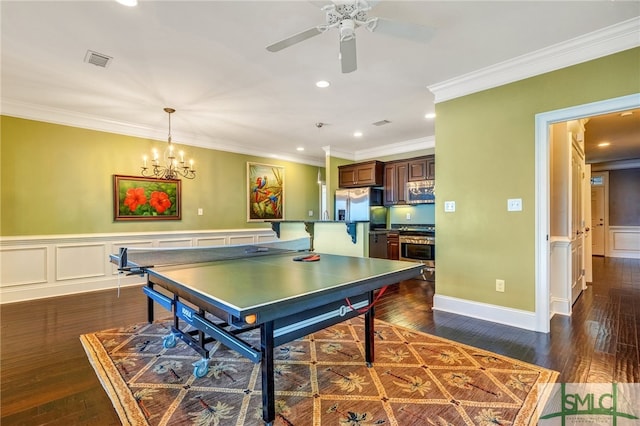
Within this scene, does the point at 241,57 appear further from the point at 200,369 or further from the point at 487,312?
the point at 487,312

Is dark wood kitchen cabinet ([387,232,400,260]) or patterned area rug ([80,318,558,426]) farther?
dark wood kitchen cabinet ([387,232,400,260])

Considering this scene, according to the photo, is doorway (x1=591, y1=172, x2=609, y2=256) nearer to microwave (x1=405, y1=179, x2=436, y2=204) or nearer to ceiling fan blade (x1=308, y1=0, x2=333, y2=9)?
microwave (x1=405, y1=179, x2=436, y2=204)

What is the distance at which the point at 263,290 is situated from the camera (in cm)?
154

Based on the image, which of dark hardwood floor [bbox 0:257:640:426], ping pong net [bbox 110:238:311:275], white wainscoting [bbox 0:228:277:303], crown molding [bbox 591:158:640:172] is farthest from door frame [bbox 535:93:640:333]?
crown molding [bbox 591:158:640:172]

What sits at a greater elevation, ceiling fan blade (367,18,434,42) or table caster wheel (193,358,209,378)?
ceiling fan blade (367,18,434,42)

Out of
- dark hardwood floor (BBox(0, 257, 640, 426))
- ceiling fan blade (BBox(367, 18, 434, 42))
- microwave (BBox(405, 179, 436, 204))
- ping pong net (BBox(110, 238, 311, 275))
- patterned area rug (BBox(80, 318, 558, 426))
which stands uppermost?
ceiling fan blade (BBox(367, 18, 434, 42))

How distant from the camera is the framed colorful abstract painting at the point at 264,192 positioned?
650 cm

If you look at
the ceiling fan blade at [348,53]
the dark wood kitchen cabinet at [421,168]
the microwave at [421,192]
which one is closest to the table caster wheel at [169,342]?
the ceiling fan blade at [348,53]

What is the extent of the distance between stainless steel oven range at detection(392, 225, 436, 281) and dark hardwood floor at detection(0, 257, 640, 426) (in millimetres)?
917

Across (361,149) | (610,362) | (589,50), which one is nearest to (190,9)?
(589,50)

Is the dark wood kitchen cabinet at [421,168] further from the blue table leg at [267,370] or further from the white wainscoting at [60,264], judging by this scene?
the blue table leg at [267,370]

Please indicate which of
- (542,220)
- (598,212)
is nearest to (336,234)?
(542,220)

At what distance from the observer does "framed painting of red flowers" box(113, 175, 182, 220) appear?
4816 millimetres

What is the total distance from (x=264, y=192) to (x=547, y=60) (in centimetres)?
528
